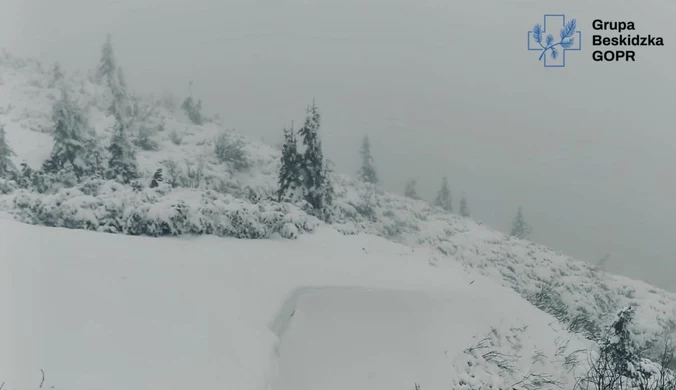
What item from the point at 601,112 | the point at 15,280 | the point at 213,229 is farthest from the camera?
the point at 601,112

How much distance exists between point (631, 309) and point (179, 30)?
133 ft

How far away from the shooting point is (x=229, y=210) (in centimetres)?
920

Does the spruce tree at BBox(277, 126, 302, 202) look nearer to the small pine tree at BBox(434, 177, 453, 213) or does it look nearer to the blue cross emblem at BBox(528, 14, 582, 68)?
the blue cross emblem at BBox(528, 14, 582, 68)

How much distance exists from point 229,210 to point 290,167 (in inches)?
319

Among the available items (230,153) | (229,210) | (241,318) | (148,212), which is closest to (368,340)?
(241,318)

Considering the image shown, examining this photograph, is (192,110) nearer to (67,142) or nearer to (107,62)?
(107,62)

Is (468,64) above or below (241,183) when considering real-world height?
above

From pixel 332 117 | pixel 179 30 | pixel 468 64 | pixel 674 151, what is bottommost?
pixel 674 151

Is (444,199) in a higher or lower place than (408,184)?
lower

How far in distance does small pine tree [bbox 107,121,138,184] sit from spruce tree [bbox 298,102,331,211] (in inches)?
269

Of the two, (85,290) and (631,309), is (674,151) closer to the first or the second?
(631,309)

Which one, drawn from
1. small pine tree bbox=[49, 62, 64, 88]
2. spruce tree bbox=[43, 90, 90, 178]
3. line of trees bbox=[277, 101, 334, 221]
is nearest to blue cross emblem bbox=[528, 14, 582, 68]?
line of trees bbox=[277, 101, 334, 221]

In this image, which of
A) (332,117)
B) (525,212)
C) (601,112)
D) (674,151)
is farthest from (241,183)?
(601,112)

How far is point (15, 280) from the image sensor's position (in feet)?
15.2
